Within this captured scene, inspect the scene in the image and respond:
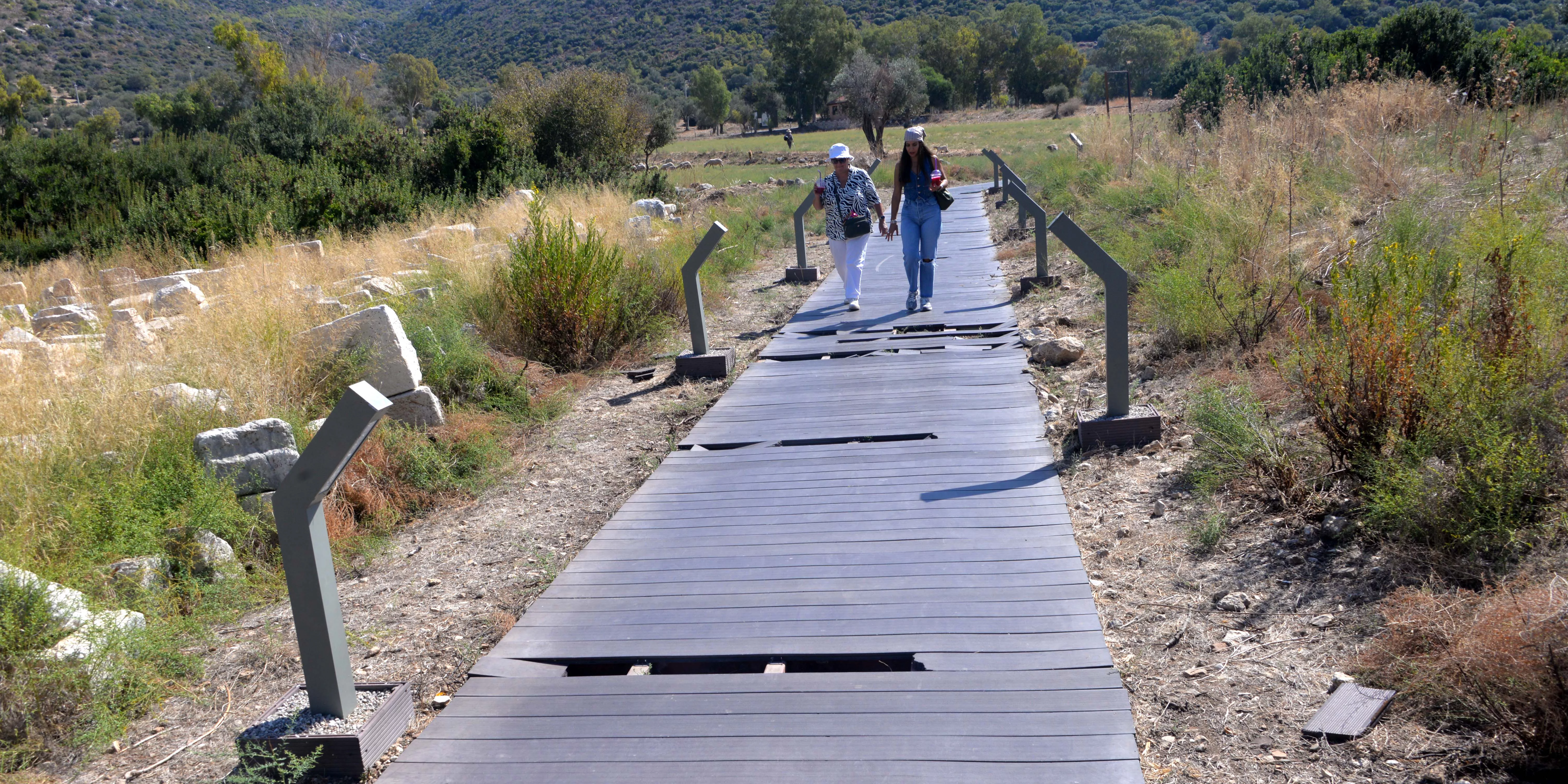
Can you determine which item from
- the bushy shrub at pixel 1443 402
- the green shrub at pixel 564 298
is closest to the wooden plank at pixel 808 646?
the bushy shrub at pixel 1443 402

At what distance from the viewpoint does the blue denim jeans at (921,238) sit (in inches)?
384

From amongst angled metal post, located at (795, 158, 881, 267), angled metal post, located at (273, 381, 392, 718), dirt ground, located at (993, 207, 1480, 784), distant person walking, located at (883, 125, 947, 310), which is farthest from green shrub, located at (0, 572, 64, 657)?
angled metal post, located at (795, 158, 881, 267)

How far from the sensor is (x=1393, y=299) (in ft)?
15.1

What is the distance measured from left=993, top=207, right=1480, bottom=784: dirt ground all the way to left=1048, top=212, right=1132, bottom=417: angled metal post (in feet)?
1.15

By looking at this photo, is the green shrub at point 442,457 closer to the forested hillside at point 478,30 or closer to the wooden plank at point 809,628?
the wooden plank at point 809,628

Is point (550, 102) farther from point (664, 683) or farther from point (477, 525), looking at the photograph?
point (664, 683)

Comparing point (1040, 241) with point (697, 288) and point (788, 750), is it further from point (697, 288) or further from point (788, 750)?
point (788, 750)

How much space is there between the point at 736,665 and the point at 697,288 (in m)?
5.27

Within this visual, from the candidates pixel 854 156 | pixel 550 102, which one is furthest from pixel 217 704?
pixel 854 156

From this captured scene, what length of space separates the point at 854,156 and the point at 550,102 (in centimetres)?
1170

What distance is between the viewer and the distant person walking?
31.3ft

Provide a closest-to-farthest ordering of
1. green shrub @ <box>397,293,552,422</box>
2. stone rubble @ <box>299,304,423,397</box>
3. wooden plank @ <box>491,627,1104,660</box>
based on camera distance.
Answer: wooden plank @ <box>491,627,1104,660</box>
stone rubble @ <box>299,304,423,397</box>
green shrub @ <box>397,293,552,422</box>

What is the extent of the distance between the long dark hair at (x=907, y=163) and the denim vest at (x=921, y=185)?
30 millimetres

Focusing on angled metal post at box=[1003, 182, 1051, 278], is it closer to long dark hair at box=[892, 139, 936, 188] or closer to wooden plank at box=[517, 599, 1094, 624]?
long dark hair at box=[892, 139, 936, 188]
